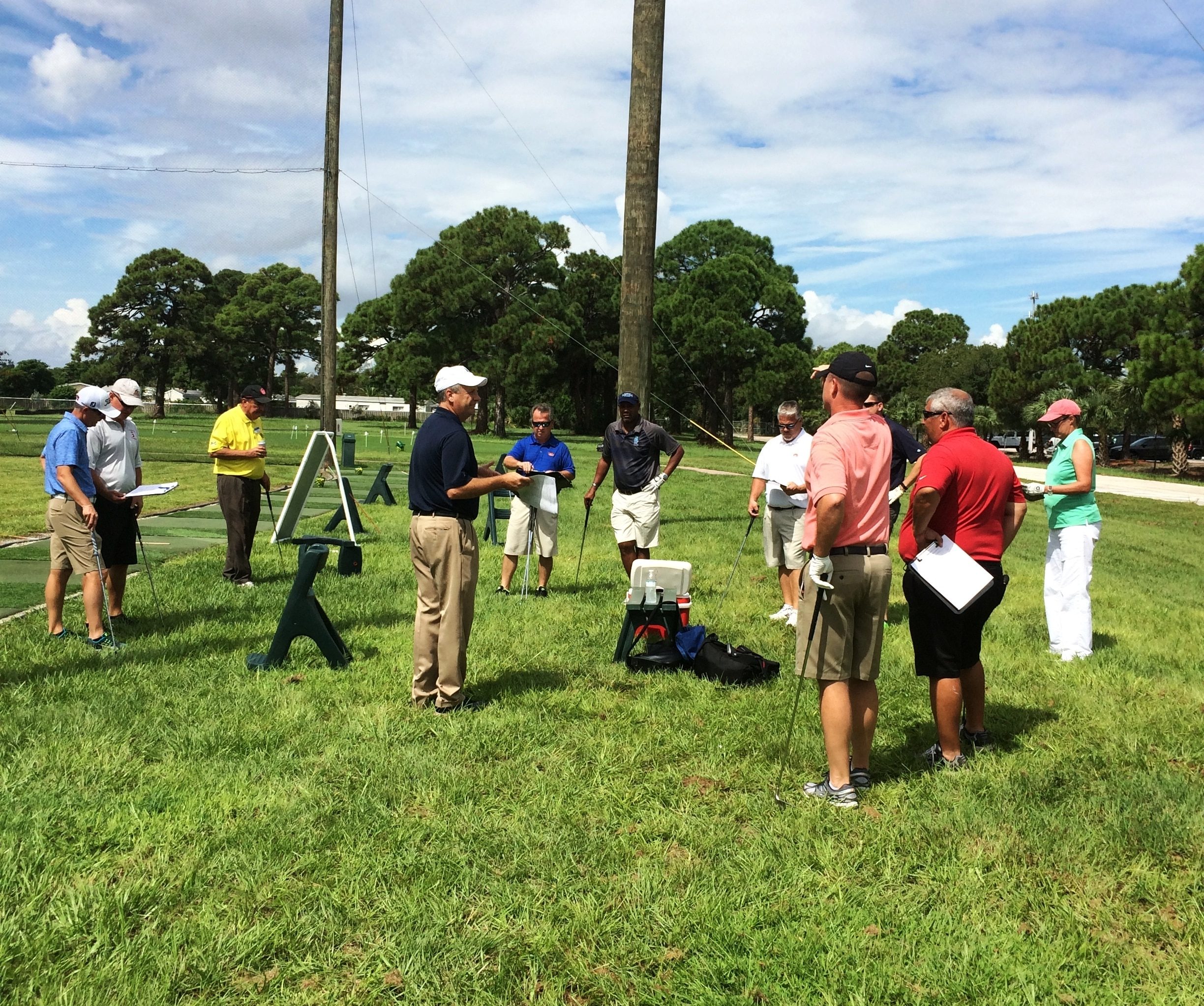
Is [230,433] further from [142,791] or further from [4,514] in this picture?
[4,514]

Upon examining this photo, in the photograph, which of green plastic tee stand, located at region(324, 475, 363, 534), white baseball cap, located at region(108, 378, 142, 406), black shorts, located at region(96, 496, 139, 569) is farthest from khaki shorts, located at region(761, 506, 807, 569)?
green plastic tee stand, located at region(324, 475, 363, 534)

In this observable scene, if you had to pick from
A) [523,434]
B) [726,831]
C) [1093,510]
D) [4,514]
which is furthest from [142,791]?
[523,434]

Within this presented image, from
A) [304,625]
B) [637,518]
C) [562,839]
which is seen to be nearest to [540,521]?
[637,518]

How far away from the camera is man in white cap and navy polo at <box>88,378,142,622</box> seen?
748 centimetres

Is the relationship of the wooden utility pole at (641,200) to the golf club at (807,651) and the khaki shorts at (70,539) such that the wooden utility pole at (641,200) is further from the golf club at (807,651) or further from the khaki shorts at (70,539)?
the golf club at (807,651)

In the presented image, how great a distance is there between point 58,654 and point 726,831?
4.78 meters

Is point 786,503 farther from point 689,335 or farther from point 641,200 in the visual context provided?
point 689,335

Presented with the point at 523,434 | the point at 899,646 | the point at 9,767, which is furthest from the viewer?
the point at 523,434

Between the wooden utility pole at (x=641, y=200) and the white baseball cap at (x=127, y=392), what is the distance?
5.38m

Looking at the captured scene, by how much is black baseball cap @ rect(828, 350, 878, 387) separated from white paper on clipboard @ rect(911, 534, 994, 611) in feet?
3.18

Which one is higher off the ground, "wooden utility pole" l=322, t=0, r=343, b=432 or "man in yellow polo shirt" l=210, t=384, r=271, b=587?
"wooden utility pole" l=322, t=0, r=343, b=432

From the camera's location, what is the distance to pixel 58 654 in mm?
6613

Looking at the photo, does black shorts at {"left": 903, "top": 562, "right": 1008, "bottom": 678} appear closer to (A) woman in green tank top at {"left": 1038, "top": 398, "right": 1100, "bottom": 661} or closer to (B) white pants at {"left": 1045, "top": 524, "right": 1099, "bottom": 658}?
(A) woman in green tank top at {"left": 1038, "top": 398, "right": 1100, "bottom": 661}

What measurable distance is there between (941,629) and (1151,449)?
51486 millimetres
